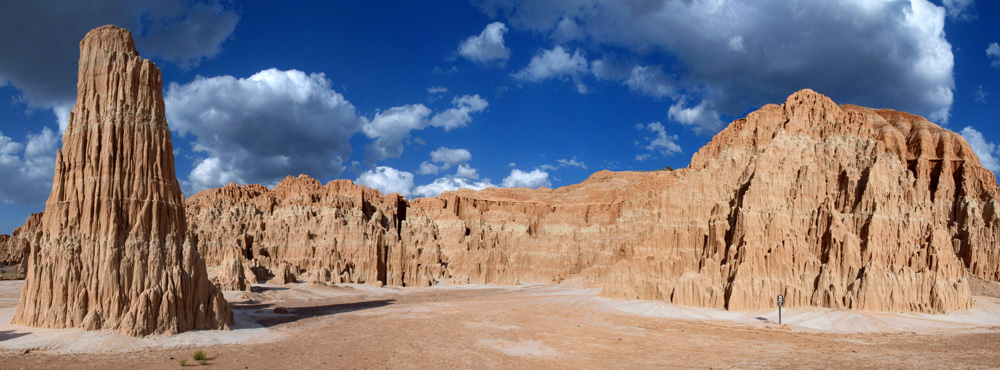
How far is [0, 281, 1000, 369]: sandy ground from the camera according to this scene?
56.5 ft

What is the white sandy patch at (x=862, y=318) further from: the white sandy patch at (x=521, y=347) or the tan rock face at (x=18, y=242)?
the tan rock face at (x=18, y=242)

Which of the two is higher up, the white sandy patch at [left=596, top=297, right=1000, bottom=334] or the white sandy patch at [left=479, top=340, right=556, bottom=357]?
the white sandy patch at [left=596, top=297, right=1000, bottom=334]

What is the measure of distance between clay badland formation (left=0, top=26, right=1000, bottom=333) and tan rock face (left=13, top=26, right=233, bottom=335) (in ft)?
0.24

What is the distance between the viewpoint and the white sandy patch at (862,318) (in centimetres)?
2503

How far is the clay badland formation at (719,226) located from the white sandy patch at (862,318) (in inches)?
33.2

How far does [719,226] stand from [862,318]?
11386 mm

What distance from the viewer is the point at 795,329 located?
2562 centimetres

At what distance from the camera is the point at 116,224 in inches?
782

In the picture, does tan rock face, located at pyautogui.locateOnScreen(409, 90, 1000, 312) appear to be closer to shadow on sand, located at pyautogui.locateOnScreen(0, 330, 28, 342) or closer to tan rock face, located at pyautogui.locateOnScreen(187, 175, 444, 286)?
shadow on sand, located at pyautogui.locateOnScreen(0, 330, 28, 342)

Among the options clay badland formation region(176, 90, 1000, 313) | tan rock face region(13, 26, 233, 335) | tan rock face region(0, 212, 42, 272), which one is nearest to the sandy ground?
tan rock face region(13, 26, 233, 335)

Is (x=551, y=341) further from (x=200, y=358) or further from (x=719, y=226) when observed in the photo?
(x=719, y=226)

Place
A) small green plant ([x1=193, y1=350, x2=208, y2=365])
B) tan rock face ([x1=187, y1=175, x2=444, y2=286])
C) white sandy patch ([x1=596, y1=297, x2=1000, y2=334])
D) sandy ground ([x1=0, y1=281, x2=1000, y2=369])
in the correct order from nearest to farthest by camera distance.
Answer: small green plant ([x1=193, y1=350, x2=208, y2=365]) → sandy ground ([x1=0, y1=281, x2=1000, y2=369]) → white sandy patch ([x1=596, y1=297, x2=1000, y2=334]) → tan rock face ([x1=187, y1=175, x2=444, y2=286])

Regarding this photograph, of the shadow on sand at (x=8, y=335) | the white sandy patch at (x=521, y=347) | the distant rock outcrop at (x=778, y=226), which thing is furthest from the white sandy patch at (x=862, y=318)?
the shadow on sand at (x=8, y=335)

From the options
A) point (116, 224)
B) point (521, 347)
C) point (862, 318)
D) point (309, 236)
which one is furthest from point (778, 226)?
point (309, 236)
